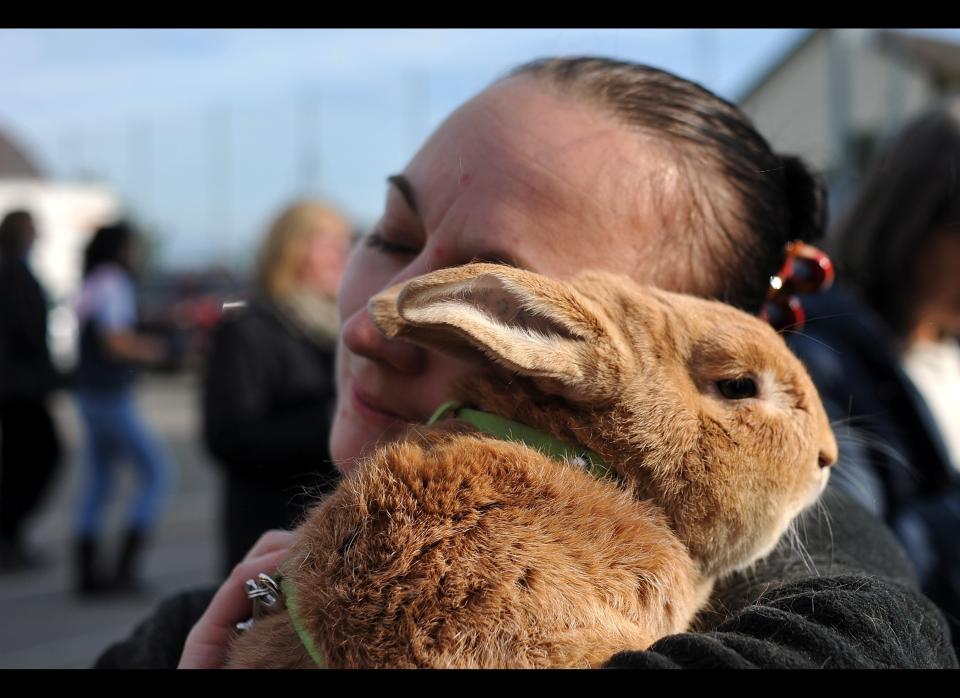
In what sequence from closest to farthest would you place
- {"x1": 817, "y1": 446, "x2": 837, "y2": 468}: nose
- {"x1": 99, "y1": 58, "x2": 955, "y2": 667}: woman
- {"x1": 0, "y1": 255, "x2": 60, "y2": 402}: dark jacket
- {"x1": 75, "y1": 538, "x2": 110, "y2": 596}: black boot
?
{"x1": 99, "y1": 58, "x2": 955, "y2": 667}: woman < {"x1": 817, "y1": 446, "x2": 837, "y2": 468}: nose < {"x1": 75, "y1": 538, "x2": 110, "y2": 596}: black boot < {"x1": 0, "y1": 255, "x2": 60, "y2": 402}: dark jacket

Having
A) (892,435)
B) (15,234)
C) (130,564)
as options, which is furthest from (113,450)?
(892,435)

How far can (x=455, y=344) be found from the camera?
1572mm

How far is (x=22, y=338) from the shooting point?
7684 millimetres

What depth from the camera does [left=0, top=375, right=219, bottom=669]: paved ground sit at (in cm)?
564

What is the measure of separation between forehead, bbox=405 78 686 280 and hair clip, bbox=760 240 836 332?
383mm

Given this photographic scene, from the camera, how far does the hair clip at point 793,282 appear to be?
200cm

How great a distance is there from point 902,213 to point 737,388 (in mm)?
2528

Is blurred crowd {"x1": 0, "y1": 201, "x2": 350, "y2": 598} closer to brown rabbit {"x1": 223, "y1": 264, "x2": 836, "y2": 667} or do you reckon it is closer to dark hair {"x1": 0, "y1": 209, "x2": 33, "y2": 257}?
dark hair {"x1": 0, "y1": 209, "x2": 33, "y2": 257}

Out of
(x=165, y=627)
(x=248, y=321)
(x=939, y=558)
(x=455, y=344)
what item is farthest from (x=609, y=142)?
(x=248, y=321)

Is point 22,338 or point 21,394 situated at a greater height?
point 22,338

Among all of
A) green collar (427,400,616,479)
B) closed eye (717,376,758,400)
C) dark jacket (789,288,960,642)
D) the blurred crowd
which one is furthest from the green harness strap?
the blurred crowd

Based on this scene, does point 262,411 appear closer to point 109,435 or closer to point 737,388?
point 109,435

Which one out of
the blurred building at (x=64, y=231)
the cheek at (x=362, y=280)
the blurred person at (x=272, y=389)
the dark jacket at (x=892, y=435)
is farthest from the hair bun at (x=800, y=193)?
the blurred building at (x=64, y=231)

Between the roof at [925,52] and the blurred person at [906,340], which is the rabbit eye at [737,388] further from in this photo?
the roof at [925,52]
